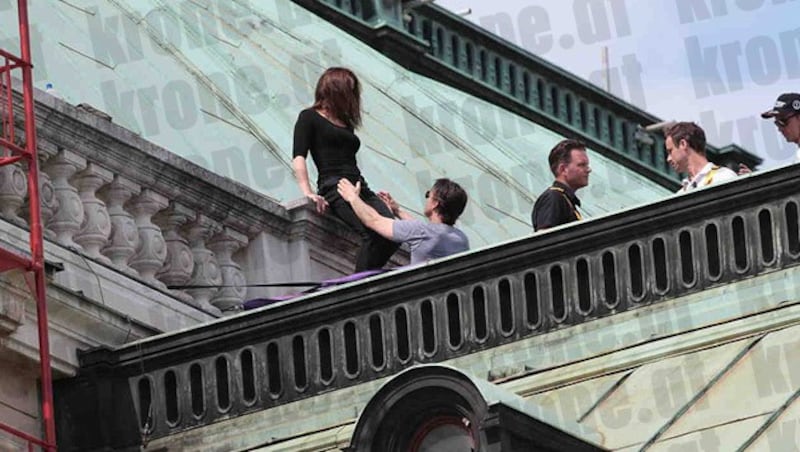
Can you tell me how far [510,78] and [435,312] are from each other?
49.3 ft

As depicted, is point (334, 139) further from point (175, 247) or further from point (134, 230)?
point (134, 230)

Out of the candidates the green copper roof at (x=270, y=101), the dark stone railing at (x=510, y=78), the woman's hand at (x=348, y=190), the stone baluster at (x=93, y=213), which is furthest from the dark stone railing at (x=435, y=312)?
the dark stone railing at (x=510, y=78)

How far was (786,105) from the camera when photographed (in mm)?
24500

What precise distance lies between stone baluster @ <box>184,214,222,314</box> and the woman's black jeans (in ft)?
2.49

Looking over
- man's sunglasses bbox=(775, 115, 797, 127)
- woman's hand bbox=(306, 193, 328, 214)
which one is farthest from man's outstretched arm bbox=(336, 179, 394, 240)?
man's sunglasses bbox=(775, 115, 797, 127)

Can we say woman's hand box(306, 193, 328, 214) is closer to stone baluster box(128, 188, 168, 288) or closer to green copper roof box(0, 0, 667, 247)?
stone baluster box(128, 188, 168, 288)

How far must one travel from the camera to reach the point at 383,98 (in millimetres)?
33031

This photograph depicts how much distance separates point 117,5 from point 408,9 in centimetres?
809

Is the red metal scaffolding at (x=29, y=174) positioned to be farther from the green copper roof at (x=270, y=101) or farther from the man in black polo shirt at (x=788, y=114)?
the man in black polo shirt at (x=788, y=114)

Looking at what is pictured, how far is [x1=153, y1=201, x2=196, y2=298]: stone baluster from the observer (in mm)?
26109

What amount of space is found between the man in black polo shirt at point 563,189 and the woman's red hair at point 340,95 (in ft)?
5.35

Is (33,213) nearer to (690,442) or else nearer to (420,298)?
(420,298)

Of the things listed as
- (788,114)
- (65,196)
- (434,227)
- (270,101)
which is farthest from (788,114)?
(270,101)

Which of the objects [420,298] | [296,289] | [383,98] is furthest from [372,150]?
[420,298]
